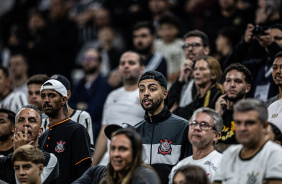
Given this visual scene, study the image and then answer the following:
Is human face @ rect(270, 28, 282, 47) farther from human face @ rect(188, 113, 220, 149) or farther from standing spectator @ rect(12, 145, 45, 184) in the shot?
standing spectator @ rect(12, 145, 45, 184)

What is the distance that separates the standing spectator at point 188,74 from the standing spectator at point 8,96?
2652 mm

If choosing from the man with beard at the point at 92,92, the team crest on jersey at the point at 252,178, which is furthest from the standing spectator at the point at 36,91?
the team crest on jersey at the point at 252,178

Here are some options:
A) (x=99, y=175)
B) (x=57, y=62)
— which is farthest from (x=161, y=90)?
(x=57, y=62)

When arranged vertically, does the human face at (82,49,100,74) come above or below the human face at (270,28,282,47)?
below

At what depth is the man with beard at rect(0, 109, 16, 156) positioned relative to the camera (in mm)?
7941

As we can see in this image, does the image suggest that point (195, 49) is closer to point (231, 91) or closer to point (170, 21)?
point (231, 91)

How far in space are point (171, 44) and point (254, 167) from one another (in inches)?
251

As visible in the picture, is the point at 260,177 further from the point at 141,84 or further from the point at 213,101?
the point at 213,101

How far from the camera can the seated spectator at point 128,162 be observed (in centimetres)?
564

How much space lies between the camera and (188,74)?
30.1 ft

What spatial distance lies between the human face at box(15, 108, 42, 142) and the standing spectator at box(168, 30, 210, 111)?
259 centimetres

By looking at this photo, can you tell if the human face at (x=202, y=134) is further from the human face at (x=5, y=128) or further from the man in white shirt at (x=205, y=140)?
the human face at (x=5, y=128)

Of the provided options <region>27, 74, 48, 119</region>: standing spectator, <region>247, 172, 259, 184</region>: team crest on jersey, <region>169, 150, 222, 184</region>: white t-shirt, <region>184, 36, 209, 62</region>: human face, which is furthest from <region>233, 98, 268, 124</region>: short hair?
<region>27, 74, 48, 119</region>: standing spectator

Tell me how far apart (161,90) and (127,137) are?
1.65 meters
